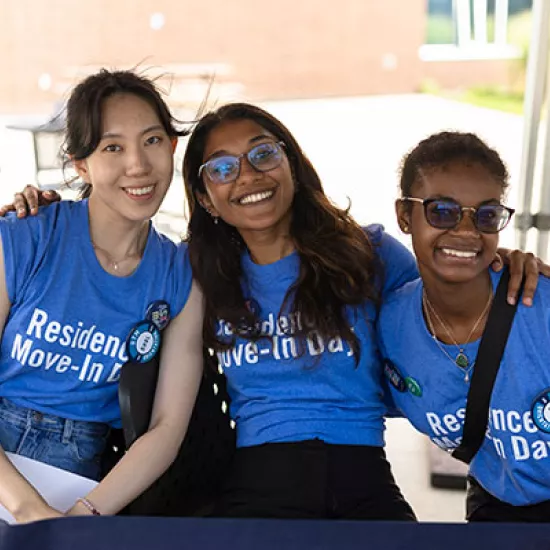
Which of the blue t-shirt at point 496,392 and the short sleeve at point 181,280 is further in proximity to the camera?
the short sleeve at point 181,280

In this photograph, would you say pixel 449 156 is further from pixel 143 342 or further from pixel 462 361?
pixel 143 342

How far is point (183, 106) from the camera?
5.86 metres

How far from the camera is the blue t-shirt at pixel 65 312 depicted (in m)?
1.73

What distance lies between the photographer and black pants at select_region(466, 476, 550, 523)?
1591 millimetres

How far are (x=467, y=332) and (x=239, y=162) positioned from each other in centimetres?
70

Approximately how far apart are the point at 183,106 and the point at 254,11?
2.22 metres

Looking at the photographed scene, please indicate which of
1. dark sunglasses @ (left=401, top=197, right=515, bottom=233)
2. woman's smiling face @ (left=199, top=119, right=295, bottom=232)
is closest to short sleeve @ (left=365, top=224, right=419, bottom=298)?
woman's smiling face @ (left=199, top=119, right=295, bottom=232)

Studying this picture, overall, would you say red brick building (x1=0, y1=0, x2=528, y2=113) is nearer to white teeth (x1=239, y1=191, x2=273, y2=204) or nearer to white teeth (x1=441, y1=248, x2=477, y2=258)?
white teeth (x1=239, y1=191, x2=273, y2=204)

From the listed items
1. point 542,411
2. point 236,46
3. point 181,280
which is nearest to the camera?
point 542,411

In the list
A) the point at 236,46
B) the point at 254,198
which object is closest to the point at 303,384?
the point at 254,198

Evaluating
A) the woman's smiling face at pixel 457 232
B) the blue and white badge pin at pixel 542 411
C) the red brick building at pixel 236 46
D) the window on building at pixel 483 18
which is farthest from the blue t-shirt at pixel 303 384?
the red brick building at pixel 236 46

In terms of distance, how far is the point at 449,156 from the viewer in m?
1.62

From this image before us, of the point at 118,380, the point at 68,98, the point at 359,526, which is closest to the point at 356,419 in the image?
the point at 118,380

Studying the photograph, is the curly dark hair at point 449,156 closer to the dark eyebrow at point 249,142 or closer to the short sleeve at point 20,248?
the dark eyebrow at point 249,142
